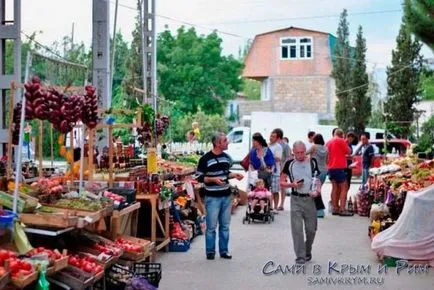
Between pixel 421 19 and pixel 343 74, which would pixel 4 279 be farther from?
pixel 343 74

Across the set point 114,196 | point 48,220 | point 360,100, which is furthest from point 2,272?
point 360,100

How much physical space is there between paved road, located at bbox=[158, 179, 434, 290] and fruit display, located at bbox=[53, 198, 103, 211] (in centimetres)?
140

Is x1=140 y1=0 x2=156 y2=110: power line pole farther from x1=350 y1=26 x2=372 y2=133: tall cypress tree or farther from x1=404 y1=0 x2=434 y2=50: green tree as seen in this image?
x1=350 y1=26 x2=372 y2=133: tall cypress tree

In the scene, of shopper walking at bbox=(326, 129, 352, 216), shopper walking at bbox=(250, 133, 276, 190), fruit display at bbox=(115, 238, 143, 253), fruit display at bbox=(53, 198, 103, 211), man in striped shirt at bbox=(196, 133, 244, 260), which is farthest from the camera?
shopper walking at bbox=(326, 129, 352, 216)

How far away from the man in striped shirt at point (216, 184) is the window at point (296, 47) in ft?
116

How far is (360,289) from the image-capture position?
7328 millimetres

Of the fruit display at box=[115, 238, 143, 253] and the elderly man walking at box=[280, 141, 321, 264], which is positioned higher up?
the elderly man walking at box=[280, 141, 321, 264]

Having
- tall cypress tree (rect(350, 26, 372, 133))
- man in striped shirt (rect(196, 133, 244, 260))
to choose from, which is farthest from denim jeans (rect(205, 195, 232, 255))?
tall cypress tree (rect(350, 26, 372, 133))

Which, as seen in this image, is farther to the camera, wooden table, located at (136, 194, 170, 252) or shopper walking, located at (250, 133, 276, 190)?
shopper walking, located at (250, 133, 276, 190)

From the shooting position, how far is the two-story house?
42.0 metres

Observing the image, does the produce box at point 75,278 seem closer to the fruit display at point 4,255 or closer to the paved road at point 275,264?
the fruit display at point 4,255

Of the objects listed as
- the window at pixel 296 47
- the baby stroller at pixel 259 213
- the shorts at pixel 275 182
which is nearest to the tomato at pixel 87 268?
the baby stroller at pixel 259 213

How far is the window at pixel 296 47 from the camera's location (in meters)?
43.5

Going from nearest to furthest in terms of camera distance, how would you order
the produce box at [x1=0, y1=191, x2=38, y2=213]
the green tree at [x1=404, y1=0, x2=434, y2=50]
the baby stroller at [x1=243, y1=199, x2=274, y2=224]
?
the produce box at [x1=0, y1=191, x2=38, y2=213] → the green tree at [x1=404, y1=0, x2=434, y2=50] → the baby stroller at [x1=243, y1=199, x2=274, y2=224]
